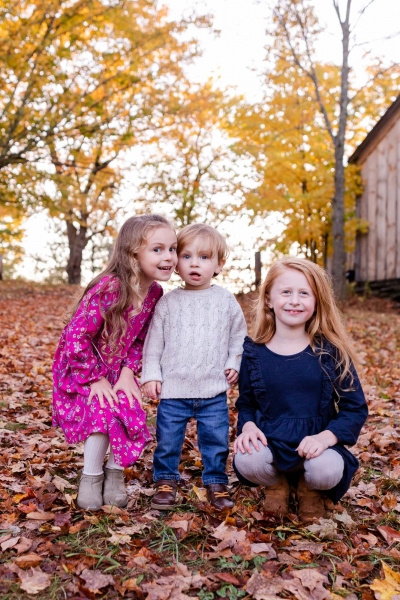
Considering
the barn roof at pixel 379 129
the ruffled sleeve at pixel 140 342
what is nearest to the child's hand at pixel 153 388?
the ruffled sleeve at pixel 140 342

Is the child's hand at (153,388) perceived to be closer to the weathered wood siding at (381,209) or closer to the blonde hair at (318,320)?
the blonde hair at (318,320)

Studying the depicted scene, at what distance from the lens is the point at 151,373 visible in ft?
10.9

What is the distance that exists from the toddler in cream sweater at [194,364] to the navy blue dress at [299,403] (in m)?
0.19

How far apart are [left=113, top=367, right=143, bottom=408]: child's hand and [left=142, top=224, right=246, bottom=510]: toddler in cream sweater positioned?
2.4 inches

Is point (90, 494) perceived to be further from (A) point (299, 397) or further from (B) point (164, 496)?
(A) point (299, 397)

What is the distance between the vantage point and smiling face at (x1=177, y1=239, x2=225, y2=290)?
3.33 m

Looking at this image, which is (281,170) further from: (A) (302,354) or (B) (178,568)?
(B) (178,568)

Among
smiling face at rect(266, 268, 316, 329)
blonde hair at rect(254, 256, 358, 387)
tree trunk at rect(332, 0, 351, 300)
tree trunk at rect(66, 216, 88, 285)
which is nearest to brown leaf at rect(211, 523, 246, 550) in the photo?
blonde hair at rect(254, 256, 358, 387)

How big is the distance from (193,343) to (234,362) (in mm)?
247

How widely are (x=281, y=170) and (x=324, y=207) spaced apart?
146cm

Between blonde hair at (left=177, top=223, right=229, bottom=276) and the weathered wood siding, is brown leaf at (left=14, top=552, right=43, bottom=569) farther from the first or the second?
the weathered wood siding

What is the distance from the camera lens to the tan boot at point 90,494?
3.16 meters

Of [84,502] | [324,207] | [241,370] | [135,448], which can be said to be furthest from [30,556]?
[324,207]

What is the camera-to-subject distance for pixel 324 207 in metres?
13.6
